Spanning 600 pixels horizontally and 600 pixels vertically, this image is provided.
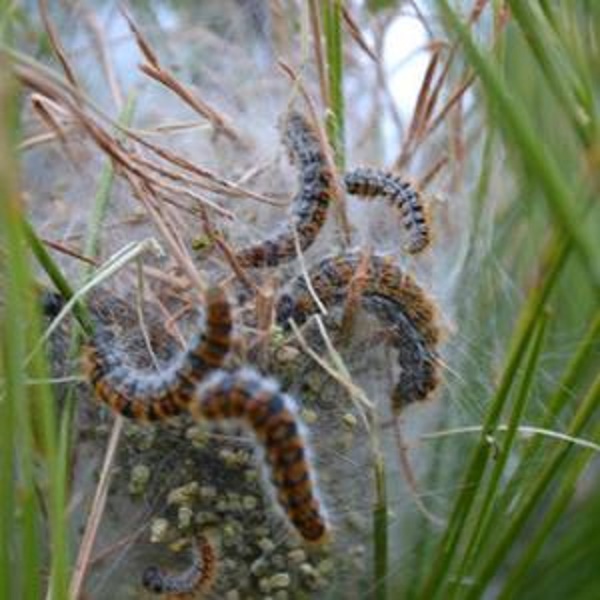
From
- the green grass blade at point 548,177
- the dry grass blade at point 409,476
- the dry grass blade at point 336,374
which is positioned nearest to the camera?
the green grass blade at point 548,177

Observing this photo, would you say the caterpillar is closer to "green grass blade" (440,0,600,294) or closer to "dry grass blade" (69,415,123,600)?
"dry grass blade" (69,415,123,600)

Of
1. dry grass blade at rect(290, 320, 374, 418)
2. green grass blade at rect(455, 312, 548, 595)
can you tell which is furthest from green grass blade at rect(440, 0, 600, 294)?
dry grass blade at rect(290, 320, 374, 418)

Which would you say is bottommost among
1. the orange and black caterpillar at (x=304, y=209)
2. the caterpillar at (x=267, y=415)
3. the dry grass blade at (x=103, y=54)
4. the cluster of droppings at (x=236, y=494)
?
the cluster of droppings at (x=236, y=494)

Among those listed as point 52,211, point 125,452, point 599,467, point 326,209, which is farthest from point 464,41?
point 599,467

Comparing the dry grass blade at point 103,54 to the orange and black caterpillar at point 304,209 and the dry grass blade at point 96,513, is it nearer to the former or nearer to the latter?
the orange and black caterpillar at point 304,209

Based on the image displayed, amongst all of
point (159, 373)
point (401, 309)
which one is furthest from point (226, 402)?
point (401, 309)

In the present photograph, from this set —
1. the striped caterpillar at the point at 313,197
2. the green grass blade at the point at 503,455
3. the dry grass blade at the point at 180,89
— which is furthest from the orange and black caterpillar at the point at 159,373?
the dry grass blade at the point at 180,89

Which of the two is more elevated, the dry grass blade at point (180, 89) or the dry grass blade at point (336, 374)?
the dry grass blade at point (180, 89)
